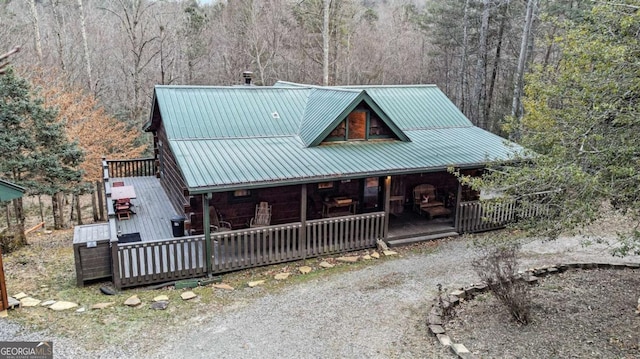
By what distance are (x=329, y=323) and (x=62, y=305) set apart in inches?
199

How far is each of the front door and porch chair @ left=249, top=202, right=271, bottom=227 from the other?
3246 mm

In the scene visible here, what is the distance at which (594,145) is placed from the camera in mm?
6602

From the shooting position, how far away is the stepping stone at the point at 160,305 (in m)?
8.37

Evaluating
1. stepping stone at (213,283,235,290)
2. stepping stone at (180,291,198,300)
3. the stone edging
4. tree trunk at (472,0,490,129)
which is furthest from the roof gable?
tree trunk at (472,0,490,129)

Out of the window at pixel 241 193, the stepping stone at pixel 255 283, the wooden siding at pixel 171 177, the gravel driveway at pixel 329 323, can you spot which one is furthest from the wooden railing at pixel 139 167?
the gravel driveway at pixel 329 323

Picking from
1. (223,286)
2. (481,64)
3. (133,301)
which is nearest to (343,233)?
(223,286)

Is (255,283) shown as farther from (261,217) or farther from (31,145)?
(31,145)

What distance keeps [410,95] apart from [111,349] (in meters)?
13.4

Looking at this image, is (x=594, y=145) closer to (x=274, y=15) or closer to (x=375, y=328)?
(x=375, y=328)

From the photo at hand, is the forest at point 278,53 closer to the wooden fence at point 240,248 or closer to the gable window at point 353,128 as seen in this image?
the gable window at point 353,128

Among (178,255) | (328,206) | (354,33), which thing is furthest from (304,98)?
(354,33)

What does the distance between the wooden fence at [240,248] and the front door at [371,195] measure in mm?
1686

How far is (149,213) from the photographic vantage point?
13.0 m

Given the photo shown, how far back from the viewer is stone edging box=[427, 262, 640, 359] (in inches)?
264
